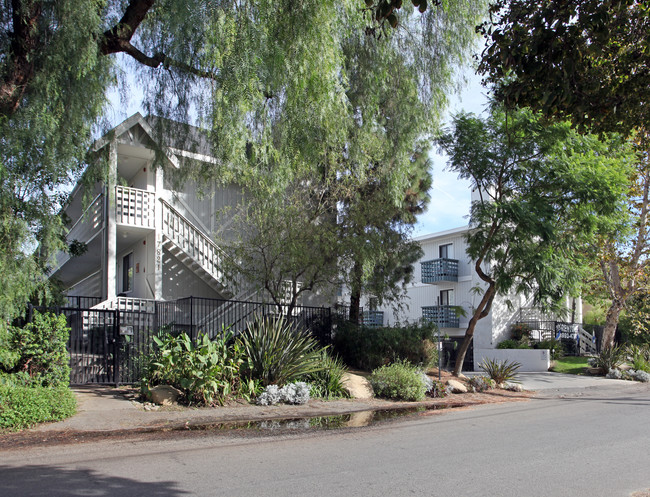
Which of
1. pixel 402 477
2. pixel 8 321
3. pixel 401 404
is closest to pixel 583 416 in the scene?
pixel 401 404

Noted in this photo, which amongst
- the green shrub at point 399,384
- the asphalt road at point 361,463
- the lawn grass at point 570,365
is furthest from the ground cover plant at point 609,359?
the asphalt road at point 361,463

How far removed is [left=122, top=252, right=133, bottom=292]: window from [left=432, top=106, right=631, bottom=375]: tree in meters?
12.1

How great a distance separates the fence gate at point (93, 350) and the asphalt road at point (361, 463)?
4566 mm

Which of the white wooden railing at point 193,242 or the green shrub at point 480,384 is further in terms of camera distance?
the white wooden railing at point 193,242

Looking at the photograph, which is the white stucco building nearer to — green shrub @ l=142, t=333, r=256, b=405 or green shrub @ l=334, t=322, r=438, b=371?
green shrub @ l=334, t=322, r=438, b=371

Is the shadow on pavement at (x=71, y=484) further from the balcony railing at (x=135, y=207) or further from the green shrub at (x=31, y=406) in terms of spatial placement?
the balcony railing at (x=135, y=207)

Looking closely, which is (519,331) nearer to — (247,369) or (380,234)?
(380,234)

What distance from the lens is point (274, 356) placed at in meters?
13.2

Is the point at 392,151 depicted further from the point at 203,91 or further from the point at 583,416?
the point at 583,416

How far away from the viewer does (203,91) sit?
10.9 m

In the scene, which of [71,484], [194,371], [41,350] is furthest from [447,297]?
[71,484]

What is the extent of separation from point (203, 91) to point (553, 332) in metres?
24.3

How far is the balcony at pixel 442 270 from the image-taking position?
31719 mm

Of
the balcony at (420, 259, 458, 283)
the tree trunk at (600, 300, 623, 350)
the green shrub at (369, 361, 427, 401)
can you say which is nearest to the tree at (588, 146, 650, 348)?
the tree trunk at (600, 300, 623, 350)
